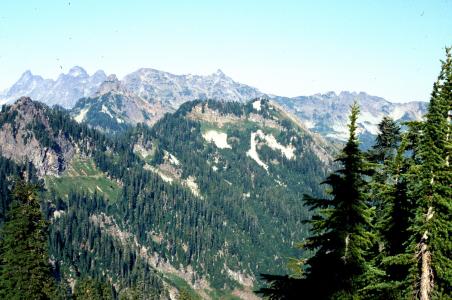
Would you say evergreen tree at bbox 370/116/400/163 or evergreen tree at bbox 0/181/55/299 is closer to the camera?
evergreen tree at bbox 0/181/55/299

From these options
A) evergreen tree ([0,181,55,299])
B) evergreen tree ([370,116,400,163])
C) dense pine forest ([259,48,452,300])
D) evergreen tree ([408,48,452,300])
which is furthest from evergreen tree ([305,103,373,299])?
evergreen tree ([0,181,55,299])

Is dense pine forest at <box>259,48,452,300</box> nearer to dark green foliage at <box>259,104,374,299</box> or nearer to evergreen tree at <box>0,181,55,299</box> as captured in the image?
dark green foliage at <box>259,104,374,299</box>

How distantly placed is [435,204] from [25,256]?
4296 cm

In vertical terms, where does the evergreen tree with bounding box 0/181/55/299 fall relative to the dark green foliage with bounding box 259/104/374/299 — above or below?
below

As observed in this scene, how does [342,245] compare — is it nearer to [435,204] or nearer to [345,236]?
[345,236]

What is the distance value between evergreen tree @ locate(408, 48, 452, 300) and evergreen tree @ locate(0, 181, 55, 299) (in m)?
41.0

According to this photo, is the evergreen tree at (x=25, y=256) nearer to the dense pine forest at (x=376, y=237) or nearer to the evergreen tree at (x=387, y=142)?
the dense pine forest at (x=376, y=237)

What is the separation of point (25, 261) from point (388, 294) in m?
39.9

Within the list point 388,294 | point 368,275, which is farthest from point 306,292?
point 388,294

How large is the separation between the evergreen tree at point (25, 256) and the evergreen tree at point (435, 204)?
134 feet

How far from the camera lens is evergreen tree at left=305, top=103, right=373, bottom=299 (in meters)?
24.7

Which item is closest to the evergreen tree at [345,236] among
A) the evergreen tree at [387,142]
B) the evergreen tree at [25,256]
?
the evergreen tree at [387,142]

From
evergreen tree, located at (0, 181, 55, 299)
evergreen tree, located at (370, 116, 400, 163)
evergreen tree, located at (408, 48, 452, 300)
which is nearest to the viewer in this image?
evergreen tree, located at (408, 48, 452, 300)

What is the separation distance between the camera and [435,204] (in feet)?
79.7
